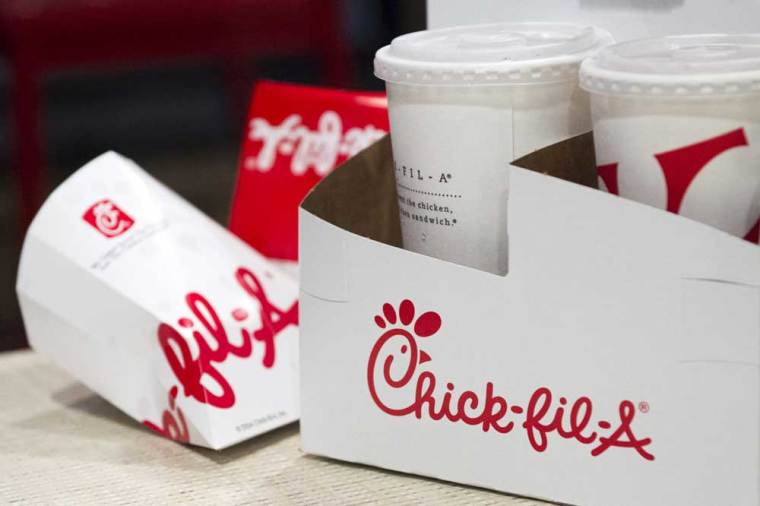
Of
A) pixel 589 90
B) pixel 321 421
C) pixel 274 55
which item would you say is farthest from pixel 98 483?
pixel 274 55

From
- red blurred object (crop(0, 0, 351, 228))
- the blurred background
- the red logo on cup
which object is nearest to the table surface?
the red logo on cup

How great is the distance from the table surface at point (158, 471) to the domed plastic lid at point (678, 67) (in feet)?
1.00

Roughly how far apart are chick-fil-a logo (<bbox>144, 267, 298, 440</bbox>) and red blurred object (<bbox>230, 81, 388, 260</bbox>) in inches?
9.2

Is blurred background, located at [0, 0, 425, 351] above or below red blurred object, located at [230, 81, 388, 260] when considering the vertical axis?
below

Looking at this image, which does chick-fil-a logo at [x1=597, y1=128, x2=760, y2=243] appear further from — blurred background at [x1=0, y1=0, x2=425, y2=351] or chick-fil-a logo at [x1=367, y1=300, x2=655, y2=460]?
blurred background at [x1=0, y1=0, x2=425, y2=351]

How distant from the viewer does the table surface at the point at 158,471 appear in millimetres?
824

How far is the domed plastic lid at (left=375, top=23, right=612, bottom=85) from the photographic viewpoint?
2.61 feet

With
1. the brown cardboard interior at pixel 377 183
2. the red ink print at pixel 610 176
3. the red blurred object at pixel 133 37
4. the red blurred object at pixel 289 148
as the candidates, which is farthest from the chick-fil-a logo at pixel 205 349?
the red blurred object at pixel 133 37

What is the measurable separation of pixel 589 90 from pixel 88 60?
2.33m

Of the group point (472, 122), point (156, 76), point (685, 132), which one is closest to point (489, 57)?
point (472, 122)

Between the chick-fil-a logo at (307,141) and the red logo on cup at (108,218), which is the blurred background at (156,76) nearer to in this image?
the chick-fil-a logo at (307,141)

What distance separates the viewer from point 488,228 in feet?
2.74

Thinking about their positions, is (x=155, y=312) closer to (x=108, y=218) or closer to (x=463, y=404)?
(x=108, y=218)

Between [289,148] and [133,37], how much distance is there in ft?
5.79
